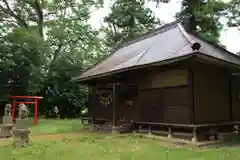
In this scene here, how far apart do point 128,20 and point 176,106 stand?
18963 millimetres

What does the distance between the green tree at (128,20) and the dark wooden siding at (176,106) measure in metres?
17.4

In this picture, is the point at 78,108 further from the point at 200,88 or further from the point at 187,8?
the point at 200,88

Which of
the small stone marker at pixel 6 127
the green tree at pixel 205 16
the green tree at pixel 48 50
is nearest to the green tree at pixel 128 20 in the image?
the green tree at pixel 48 50

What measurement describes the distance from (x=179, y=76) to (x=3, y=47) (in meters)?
10.5

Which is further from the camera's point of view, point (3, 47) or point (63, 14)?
point (63, 14)

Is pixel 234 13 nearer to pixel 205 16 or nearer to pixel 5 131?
pixel 205 16

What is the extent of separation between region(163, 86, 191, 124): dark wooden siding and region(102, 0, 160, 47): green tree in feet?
57.0

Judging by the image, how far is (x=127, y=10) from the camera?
26500 mm

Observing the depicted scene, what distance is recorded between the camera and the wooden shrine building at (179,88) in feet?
28.4

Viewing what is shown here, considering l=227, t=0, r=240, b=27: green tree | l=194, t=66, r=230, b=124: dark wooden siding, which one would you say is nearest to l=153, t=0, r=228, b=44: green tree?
l=227, t=0, r=240, b=27: green tree

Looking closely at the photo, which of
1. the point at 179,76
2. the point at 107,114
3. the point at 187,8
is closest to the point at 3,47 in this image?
the point at 107,114

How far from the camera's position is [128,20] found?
2702 centimetres

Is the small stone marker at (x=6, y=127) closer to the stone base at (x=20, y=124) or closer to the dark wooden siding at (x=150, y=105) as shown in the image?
the stone base at (x=20, y=124)

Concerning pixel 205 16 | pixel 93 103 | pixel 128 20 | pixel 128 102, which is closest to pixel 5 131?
pixel 128 102
